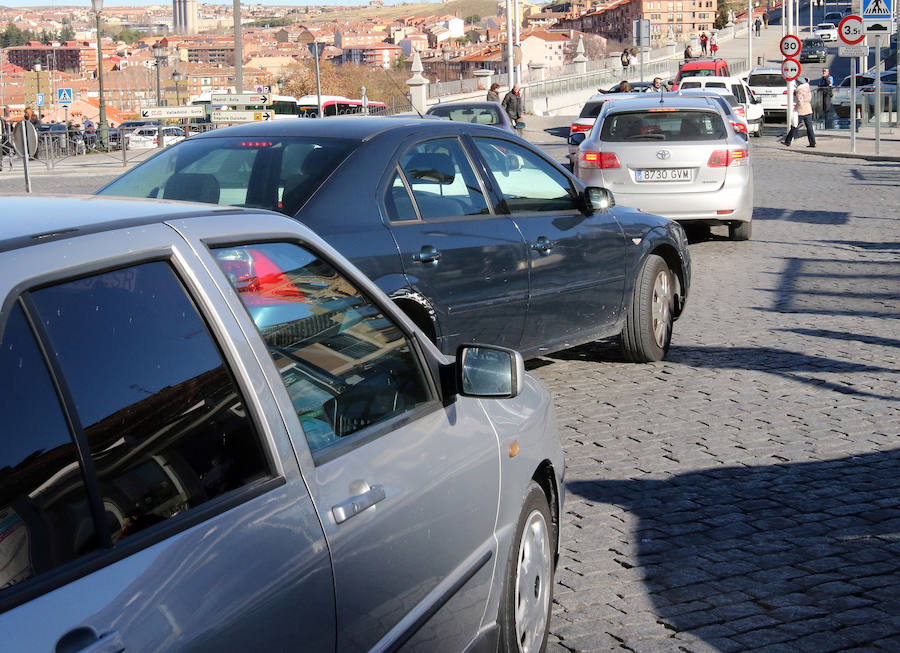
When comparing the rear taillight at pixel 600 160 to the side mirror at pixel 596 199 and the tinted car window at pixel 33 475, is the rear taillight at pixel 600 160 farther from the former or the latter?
the tinted car window at pixel 33 475

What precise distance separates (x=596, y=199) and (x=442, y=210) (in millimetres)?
1505

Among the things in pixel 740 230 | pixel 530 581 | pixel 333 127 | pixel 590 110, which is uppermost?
pixel 590 110

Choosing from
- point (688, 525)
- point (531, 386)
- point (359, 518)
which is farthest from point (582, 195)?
point (359, 518)

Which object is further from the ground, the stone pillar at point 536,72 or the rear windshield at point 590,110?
the stone pillar at point 536,72

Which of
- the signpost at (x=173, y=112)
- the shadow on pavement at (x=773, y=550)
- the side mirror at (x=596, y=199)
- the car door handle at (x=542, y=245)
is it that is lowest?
the shadow on pavement at (x=773, y=550)

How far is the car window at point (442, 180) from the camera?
6.77m

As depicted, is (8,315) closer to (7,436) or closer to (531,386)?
(7,436)

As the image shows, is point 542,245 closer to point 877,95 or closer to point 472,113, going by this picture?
point 472,113

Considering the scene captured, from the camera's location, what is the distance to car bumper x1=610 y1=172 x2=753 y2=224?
46.9 feet

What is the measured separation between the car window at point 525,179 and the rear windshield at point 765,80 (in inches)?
1508

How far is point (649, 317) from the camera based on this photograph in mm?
8633

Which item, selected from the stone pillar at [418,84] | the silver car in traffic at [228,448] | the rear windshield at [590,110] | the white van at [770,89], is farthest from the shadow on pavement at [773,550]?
the stone pillar at [418,84]

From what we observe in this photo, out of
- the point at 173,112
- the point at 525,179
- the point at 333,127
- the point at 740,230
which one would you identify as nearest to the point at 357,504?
the point at 333,127

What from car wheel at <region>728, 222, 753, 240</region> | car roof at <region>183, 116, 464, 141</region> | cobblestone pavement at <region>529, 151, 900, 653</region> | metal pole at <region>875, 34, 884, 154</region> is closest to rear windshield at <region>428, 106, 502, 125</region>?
metal pole at <region>875, 34, 884, 154</region>
